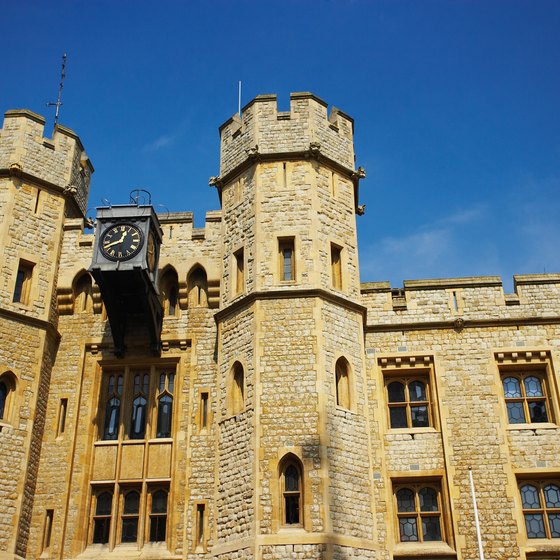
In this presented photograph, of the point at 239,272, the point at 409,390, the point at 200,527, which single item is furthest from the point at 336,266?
the point at 200,527

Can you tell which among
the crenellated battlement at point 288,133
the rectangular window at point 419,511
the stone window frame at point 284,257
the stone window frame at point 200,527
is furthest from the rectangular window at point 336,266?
the stone window frame at point 200,527

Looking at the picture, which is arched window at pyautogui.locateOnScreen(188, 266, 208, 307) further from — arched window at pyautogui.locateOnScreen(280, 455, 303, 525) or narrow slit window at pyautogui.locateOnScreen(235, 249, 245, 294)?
arched window at pyautogui.locateOnScreen(280, 455, 303, 525)

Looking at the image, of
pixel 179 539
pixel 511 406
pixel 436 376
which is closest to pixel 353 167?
pixel 436 376

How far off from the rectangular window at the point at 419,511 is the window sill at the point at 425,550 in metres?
0.15

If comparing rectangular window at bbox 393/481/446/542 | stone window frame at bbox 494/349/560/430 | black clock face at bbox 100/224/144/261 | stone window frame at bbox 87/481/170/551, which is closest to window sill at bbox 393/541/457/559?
rectangular window at bbox 393/481/446/542

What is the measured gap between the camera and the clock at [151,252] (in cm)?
1673

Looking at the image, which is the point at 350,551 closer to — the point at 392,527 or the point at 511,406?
the point at 392,527

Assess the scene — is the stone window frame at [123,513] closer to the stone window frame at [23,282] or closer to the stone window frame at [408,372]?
the stone window frame at [23,282]

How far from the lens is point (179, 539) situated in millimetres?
15453

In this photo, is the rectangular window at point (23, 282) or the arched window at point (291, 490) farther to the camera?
the rectangular window at point (23, 282)

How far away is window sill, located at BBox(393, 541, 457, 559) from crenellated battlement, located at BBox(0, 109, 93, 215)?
35.8ft

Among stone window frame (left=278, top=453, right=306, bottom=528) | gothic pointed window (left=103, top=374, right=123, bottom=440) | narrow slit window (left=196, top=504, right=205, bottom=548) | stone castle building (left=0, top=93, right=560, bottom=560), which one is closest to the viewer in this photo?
stone window frame (left=278, top=453, right=306, bottom=528)

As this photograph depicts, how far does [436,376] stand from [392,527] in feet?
10.6

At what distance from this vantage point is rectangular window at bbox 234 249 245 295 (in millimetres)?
16812
